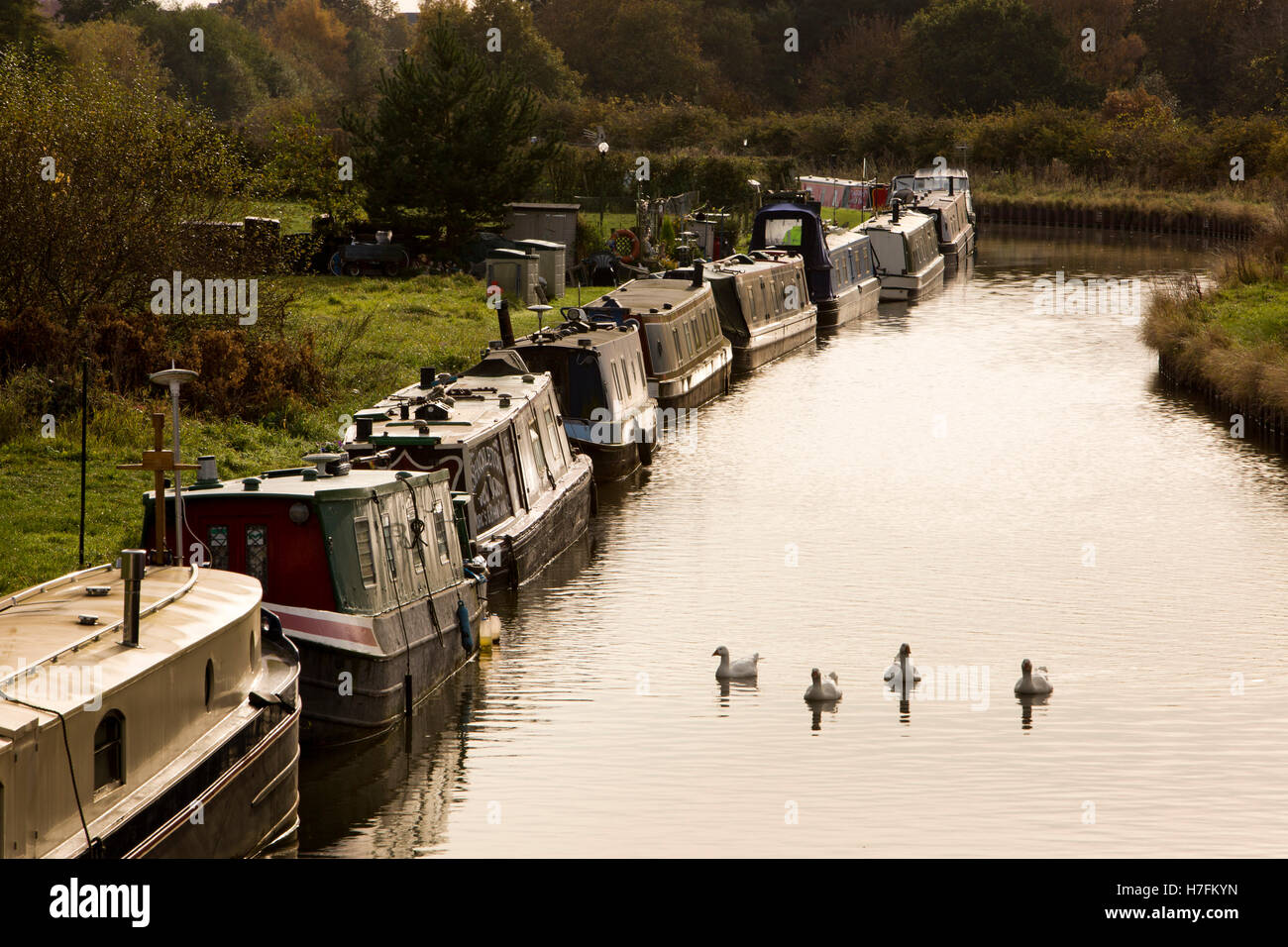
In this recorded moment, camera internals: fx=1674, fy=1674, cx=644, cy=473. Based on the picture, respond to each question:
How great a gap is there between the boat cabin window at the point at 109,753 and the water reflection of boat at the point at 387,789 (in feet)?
10.2

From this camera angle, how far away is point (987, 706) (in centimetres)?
1844

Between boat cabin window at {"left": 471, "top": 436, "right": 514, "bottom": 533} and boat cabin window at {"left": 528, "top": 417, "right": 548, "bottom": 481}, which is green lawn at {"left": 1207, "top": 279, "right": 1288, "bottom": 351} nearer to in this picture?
boat cabin window at {"left": 528, "top": 417, "right": 548, "bottom": 481}

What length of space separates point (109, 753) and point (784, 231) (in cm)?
4356

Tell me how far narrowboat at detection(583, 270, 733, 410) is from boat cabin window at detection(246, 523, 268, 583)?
57.7 feet

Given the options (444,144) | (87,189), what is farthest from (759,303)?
Answer: (87,189)

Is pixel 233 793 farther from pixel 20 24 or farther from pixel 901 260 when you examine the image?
pixel 20 24

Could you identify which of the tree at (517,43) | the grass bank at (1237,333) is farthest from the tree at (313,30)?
the grass bank at (1237,333)

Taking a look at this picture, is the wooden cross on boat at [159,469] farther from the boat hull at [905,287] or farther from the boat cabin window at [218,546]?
the boat hull at [905,287]

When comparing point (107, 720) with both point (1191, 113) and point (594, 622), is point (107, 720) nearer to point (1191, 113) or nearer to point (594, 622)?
point (594, 622)

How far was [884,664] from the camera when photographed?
781 inches


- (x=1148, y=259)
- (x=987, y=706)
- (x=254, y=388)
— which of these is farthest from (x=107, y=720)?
(x=1148, y=259)

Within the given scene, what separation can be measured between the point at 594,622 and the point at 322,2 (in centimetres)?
15659

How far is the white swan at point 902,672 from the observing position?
18516 mm

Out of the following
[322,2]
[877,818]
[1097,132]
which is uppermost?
[322,2]
